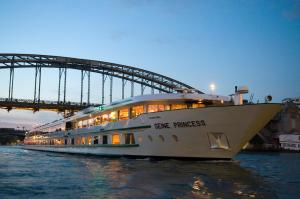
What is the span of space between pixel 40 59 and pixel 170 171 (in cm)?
7756

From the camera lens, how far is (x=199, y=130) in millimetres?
24109

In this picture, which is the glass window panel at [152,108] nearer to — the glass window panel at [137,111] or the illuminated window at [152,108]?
the illuminated window at [152,108]

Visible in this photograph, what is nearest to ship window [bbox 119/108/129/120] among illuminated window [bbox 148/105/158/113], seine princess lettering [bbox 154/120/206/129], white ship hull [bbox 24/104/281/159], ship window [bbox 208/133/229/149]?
white ship hull [bbox 24/104/281/159]

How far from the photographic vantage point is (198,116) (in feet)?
78.9

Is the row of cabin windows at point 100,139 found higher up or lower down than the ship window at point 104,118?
lower down

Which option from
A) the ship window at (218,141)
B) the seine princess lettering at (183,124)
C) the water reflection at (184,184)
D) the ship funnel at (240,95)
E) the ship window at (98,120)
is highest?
the ship funnel at (240,95)

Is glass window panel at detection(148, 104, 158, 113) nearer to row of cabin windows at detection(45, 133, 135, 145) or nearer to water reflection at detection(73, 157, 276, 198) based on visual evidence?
row of cabin windows at detection(45, 133, 135, 145)

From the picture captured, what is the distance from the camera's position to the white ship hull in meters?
23.1

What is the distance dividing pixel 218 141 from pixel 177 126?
314cm

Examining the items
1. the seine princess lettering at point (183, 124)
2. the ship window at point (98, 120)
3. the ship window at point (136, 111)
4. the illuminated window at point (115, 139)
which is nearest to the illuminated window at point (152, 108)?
the ship window at point (136, 111)

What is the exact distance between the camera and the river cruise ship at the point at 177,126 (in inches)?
915

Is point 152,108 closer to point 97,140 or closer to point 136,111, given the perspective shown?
point 136,111

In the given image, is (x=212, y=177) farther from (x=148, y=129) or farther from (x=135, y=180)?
(x=148, y=129)

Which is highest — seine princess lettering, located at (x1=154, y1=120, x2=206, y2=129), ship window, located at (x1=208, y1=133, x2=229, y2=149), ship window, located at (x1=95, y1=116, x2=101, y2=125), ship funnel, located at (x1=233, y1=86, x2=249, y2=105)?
ship funnel, located at (x1=233, y1=86, x2=249, y2=105)
